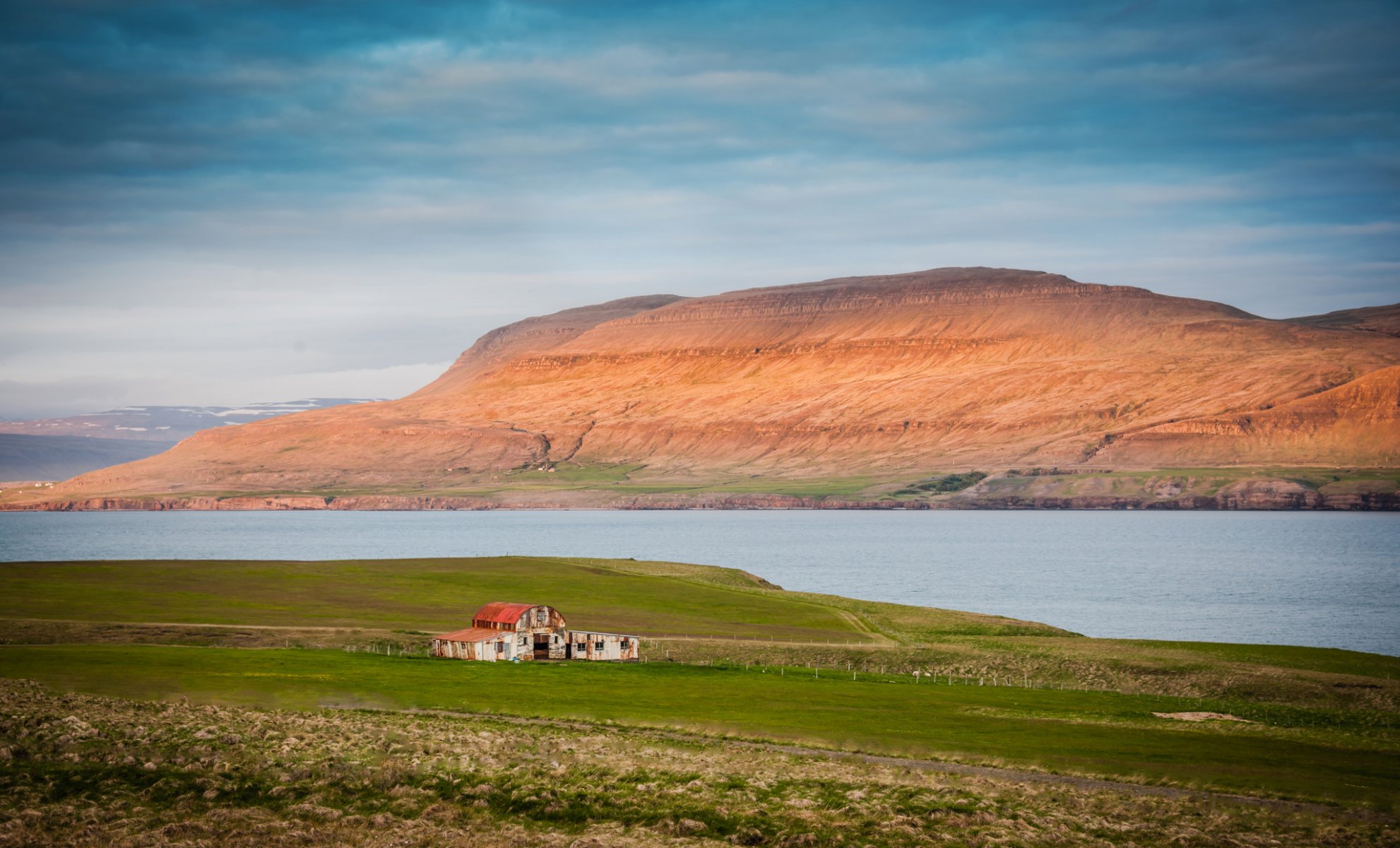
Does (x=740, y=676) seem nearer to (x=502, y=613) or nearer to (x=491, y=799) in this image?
(x=502, y=613)

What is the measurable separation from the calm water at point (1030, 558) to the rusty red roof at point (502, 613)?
3790cm

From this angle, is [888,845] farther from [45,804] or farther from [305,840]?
[45,804]

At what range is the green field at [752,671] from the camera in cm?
3347

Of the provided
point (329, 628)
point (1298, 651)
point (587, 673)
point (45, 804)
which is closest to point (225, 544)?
point (329, 628)

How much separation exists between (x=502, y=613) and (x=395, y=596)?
768 inches

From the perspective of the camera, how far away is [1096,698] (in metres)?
45.3

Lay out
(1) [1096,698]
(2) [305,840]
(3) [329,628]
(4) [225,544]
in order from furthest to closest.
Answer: (4) [225,544] → (3) [329,628] → (1) [1096,698] → (2) [305,840]

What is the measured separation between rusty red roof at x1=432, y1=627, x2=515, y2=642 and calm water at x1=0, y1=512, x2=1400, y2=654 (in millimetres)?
39251

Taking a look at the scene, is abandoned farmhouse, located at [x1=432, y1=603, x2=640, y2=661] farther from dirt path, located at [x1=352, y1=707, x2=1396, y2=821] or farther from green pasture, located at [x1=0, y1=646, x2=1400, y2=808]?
dirt path, located at [x1=352, y1=707, x2=1396, y2=821]

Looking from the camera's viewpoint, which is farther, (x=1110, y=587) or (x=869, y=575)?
(x=869, y=575)

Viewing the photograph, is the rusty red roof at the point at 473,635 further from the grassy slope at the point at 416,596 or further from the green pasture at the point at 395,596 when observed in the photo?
the grassy slope at the point at 416,596

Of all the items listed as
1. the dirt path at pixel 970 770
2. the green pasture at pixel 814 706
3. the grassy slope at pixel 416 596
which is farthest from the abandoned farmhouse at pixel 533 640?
the dirt path at pixel 970 770

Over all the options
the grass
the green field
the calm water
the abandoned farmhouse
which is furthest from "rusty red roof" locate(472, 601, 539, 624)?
the calm water

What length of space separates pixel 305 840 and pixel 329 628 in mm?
38451
